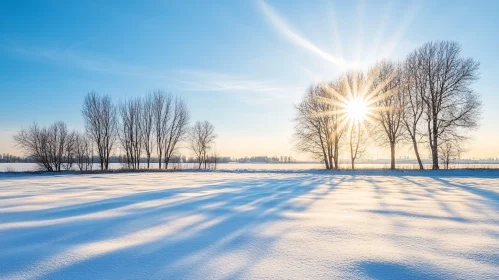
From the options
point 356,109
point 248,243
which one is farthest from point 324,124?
point 248,243

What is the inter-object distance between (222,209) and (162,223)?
1275 mm

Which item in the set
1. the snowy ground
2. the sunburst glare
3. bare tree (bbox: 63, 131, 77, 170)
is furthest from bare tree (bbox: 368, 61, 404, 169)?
bare tree (bbox: 63, 131, 77, 170)

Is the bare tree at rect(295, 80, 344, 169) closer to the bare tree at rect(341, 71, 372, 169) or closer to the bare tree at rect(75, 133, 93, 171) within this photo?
the bare tree at rect(341, 71, 372, 169)

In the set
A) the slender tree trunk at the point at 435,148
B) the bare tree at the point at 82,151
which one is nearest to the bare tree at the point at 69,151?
the bare tree at the point at 82,151

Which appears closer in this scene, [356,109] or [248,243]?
[248,243]

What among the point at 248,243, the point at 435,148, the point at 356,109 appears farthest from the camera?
the point at 356,109

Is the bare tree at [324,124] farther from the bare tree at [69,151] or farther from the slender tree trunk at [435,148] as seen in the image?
the bare tree at [69,151]

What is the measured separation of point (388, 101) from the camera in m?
22.8

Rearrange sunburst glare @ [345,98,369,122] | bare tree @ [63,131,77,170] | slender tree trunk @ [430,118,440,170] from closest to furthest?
1. slender tree trunk @ [430,118,440,170]
2. sunburst glare @ [345,98,369,122]
3. bare tree @ [63,131,77,170]

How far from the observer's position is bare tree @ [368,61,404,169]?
73.0 ft

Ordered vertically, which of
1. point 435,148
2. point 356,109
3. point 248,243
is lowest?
point 248,243

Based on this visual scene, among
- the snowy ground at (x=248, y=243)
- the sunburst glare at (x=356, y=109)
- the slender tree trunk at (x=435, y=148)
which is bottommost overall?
the snowy ground at (x=248, y=243)

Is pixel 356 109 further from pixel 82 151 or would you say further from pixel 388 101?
pixel 82 151

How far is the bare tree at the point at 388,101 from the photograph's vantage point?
22.2 metres
